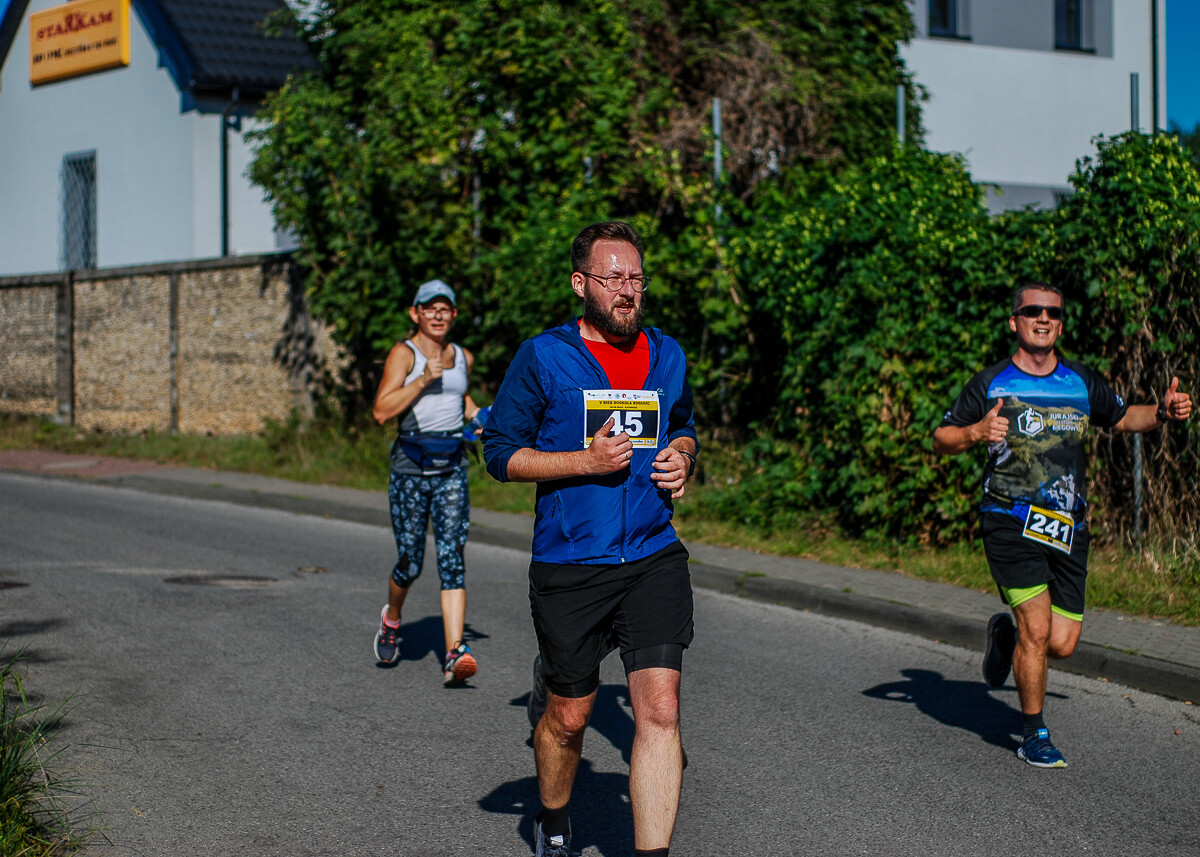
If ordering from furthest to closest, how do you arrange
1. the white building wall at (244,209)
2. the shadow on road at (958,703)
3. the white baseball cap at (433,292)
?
Answer: the white building wall at (244,209) → the white baseball cap at (433,292) → the shadow on road at (958,703)

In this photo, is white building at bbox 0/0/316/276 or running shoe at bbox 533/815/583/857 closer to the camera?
running shoe at bbox 533/815/583/857

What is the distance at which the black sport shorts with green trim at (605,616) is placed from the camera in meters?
3.64

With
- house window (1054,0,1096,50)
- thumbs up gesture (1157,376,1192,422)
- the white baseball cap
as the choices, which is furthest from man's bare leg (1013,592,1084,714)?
house window (1054,0,1096,50)

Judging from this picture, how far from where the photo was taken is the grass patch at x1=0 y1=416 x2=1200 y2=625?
25.1ft

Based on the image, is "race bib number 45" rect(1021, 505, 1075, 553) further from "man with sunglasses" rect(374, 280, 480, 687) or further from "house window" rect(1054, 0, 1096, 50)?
"house window" rect(1054, 0, 1096, 50)

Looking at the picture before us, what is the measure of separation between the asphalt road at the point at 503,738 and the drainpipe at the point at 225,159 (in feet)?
52.1

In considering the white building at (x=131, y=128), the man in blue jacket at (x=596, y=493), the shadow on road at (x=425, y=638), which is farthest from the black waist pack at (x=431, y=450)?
the white building at (x=131, y=128)

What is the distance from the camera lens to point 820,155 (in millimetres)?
15156

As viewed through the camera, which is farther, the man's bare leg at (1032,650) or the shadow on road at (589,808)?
the man's bare leg at (1032,650)

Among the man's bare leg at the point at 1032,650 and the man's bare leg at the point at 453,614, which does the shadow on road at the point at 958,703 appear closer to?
the man's bare leg at the point at 1032,650

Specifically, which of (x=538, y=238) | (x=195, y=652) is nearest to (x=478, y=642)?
(x=195, y=652)

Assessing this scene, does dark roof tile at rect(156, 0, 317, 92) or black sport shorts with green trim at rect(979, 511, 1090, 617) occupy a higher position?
dark roof tile at rect(156, 0, 317, 92)

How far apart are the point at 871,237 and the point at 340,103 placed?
8.35 meters

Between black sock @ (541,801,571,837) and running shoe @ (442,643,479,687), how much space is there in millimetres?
2256
